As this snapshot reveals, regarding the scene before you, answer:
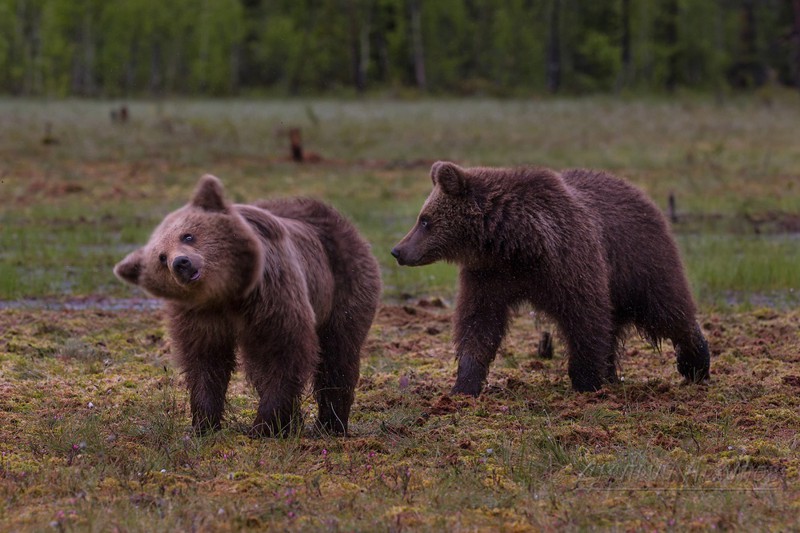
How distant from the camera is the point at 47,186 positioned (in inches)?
773

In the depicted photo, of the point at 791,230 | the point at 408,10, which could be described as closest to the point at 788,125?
the point at 791,230

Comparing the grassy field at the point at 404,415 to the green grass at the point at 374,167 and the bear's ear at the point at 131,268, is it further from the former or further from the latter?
the bear's ear at the point at 131,268

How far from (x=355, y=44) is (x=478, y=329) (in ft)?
187

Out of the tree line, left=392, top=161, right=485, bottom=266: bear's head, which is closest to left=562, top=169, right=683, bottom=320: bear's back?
left=392, top=161, right=485, bottom=266: bear's head

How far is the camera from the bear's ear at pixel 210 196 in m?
5.87

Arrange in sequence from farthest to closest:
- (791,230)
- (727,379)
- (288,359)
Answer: (791,230), (727,379), (288,359)

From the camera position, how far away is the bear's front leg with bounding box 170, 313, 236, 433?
20.0 feet

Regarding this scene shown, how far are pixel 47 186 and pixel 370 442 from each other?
1470 cm

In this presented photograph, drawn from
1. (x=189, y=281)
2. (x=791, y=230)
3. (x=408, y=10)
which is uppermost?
(x=408, y=10)

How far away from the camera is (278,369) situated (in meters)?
6.19

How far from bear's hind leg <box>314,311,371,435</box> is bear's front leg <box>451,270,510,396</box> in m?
1.18

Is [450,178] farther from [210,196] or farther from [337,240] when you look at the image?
[210,196]

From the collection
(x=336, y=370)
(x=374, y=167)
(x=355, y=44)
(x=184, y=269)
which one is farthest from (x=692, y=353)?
(x=355, y=44)

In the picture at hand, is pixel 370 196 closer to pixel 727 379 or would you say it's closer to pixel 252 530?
pixel 727 379
